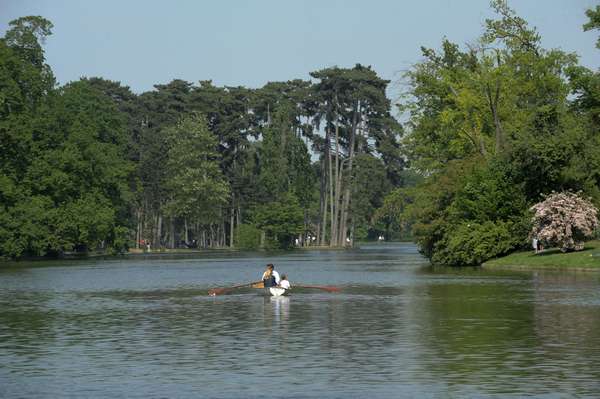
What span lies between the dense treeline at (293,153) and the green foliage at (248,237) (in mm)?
198

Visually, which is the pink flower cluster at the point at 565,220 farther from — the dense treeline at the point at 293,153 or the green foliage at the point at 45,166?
the green foliage at the point at 45,166

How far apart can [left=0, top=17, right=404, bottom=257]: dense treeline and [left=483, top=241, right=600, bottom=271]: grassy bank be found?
51572mm

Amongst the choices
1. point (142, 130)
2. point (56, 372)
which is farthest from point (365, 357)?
point (142, 130)

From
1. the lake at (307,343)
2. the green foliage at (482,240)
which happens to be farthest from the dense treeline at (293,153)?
the lake at (307,343)

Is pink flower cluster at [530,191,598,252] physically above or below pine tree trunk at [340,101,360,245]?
below

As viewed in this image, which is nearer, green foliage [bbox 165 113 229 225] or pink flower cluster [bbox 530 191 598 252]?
pink flower cluster [bbox 530 191 598 252]

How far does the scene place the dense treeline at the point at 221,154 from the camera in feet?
404

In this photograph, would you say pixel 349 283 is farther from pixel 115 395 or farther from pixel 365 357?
pixel 115 395

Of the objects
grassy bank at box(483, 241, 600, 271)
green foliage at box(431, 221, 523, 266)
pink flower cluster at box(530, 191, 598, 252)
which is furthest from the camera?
green foliage at box(431, 221, 523, 266)

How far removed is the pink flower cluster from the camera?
70875 mm

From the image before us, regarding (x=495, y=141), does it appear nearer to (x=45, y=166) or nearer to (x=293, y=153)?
(x=45, y=166)

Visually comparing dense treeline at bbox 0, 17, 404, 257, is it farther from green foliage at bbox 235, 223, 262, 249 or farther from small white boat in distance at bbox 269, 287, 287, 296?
small white boat in distance at bbox 269, 287, 287, 296

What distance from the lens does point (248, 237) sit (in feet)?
535

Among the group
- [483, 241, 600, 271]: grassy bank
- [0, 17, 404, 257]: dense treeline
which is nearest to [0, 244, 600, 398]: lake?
[483, 241, 600, 271]: grassy bank
